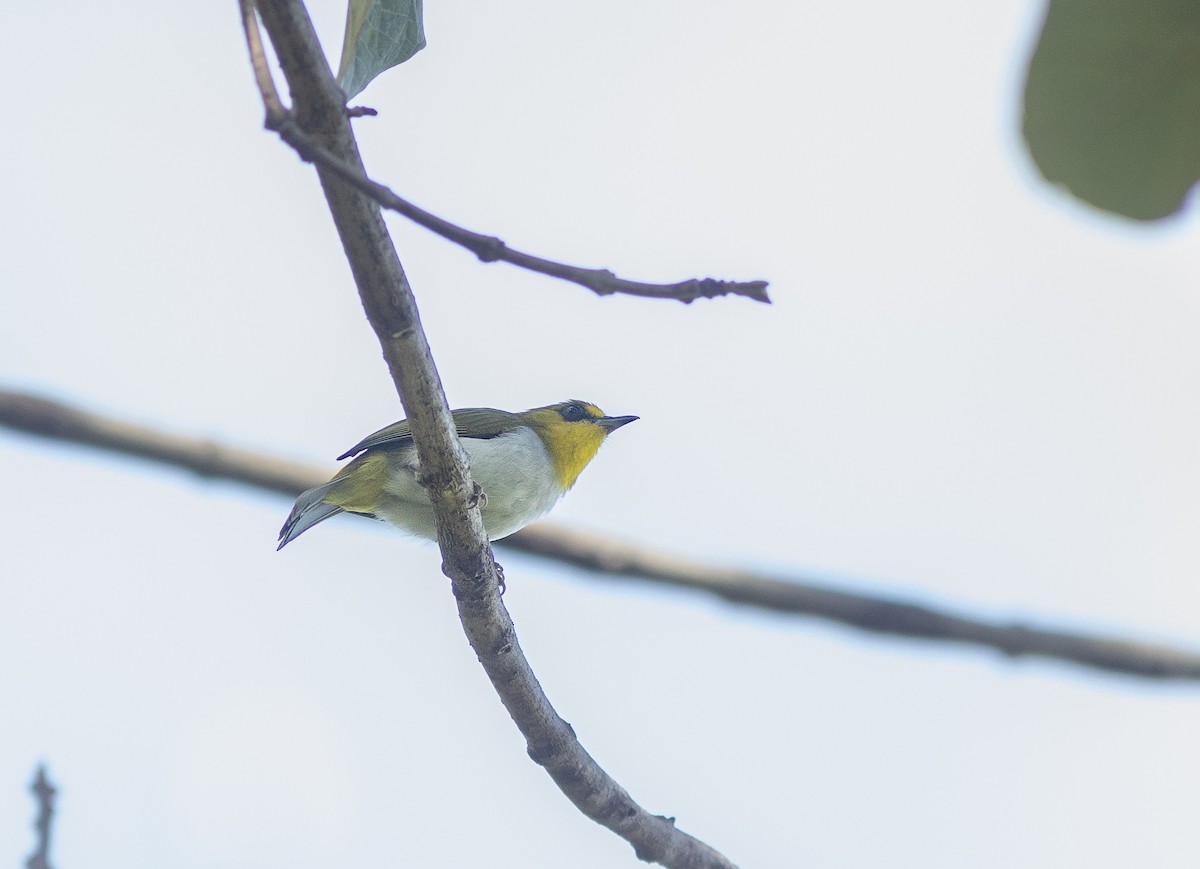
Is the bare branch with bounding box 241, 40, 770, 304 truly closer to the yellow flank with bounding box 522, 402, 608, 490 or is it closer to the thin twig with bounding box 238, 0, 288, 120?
the thin twig with bounding box 238, 0, 288, 120

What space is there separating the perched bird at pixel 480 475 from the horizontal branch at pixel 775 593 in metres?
2.31

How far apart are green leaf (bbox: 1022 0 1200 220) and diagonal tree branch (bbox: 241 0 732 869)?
89 cm

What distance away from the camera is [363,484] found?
485 cm

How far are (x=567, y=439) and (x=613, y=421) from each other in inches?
21.3

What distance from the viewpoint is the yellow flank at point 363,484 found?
15.8 feet

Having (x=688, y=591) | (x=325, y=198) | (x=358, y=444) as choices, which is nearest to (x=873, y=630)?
(x=688, y=591)

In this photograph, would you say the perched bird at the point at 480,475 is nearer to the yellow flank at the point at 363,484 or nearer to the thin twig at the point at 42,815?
the yellow flank at the point at 363,484

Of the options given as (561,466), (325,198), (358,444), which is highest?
(561,466)

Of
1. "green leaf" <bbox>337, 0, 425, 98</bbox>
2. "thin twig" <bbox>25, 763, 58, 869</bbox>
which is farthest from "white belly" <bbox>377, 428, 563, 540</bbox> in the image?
"green leaf" <bbox>337, 0, 425, 98</bbox>

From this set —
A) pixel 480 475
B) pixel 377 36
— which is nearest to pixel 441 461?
pixel 377 36

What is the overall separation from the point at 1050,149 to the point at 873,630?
60 cm

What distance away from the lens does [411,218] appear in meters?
1.38

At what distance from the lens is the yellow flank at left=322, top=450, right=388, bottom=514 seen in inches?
189

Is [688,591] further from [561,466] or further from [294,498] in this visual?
[561,466]
